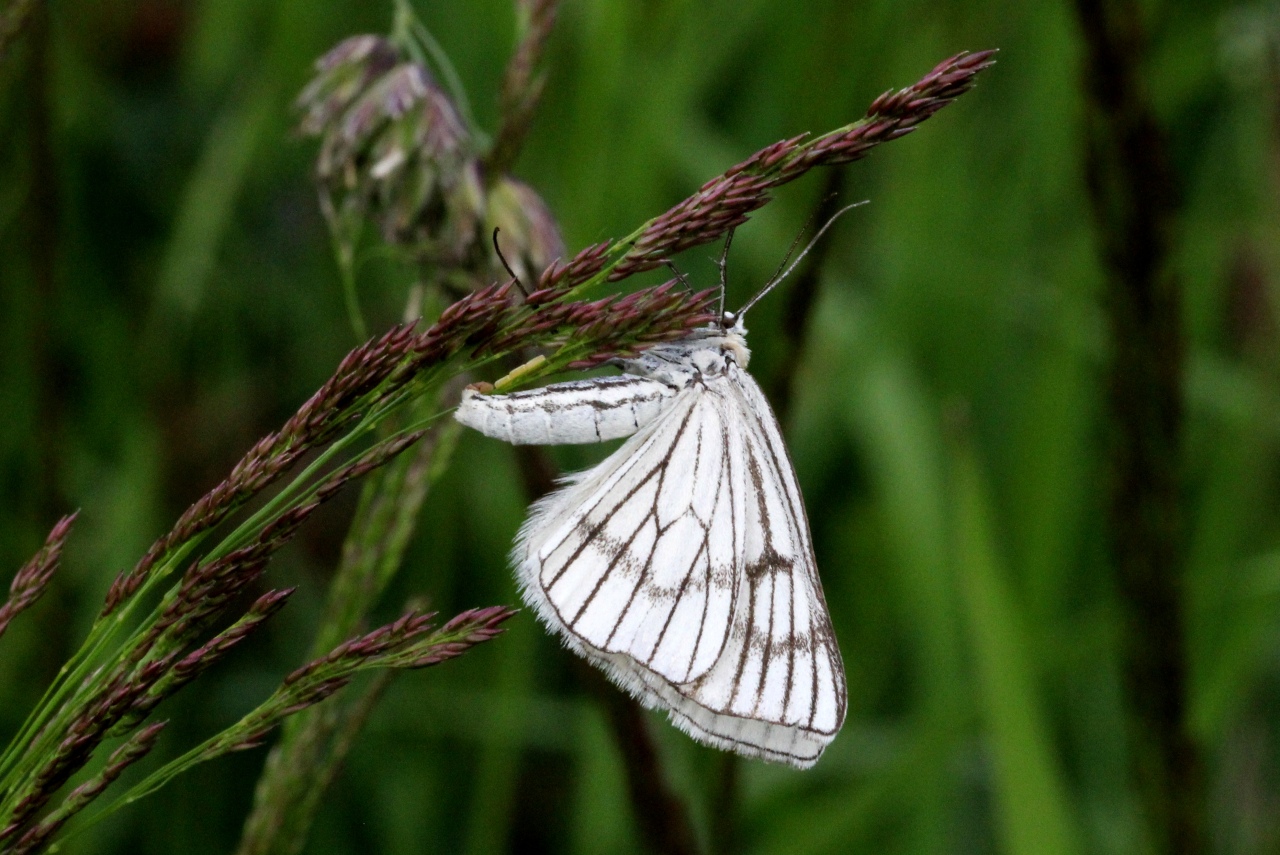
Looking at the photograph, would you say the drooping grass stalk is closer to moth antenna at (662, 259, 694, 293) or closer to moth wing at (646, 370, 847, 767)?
moth wing at (646, 370, 847, 767)

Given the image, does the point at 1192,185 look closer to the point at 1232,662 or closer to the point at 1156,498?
the point at 1232,662

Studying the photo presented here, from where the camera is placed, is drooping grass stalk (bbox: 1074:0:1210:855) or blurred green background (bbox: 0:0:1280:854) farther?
blurred green background (bbox: 0:0:1280:854)

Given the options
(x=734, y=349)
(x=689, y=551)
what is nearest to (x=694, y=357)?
(x=734, y=349)

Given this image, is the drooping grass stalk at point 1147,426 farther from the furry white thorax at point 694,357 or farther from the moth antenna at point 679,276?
the moth antenna at point 679,276

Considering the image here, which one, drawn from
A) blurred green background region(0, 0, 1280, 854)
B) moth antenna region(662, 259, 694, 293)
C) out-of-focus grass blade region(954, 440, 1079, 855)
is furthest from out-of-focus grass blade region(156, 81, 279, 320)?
out-of-focus grass blade region(954, 440, 1079, 855)

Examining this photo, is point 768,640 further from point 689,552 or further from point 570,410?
point 570,410

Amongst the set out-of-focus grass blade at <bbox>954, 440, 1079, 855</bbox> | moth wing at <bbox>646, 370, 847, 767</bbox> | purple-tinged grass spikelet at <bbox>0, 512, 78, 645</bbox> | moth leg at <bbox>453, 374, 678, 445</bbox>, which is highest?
purple-tinged grass spikelet at <bbox>0, 512, 78, 645</bbox>
